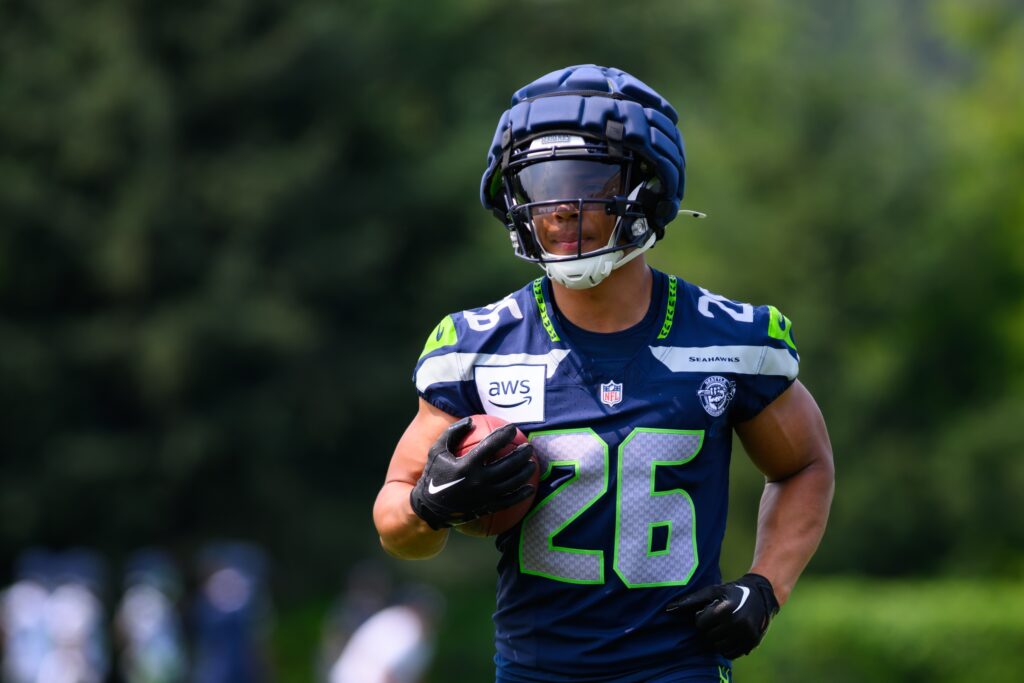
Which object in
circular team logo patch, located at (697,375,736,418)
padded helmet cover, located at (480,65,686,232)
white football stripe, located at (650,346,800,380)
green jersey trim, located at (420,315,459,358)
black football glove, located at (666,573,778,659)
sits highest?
padded helmet cover, located at (480,65,686,232)

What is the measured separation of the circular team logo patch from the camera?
4.21 metres

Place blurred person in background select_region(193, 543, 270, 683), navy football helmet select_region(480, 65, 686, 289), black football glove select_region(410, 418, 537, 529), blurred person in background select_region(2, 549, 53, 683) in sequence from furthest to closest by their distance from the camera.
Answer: blurred person in background select_region(2, 549, 53, 683) < blurred person in background select_region(193, 543, 270, 683) < navy football helmet select_region(480, 65, 686, 289) < black football glove select_region(410, 418, 537, 529)

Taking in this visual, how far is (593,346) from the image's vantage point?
4258mm

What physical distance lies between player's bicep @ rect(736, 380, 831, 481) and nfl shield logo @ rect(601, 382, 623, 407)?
0.39 meters

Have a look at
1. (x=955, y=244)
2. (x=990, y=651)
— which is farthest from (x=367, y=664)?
(x=955, y=244)

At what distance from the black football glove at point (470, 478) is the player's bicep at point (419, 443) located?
0.68 ft

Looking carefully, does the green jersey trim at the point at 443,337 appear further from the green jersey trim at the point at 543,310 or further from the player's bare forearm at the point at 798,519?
the player's bare forearm at the point at 798,519

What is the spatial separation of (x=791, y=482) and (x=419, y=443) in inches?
40.5

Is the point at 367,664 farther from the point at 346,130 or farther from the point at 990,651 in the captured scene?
the point at 346,130

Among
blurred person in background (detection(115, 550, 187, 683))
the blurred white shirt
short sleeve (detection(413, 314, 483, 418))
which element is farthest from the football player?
blurred person in background (detection(115, 550, 187, 683))

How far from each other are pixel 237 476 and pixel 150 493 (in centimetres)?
165

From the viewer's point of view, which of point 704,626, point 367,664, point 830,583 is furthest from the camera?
point 830,583

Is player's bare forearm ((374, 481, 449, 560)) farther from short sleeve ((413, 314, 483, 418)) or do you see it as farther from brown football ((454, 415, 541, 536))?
short sleeve ((413, 314, 483, 418))

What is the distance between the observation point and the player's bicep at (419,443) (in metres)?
4.32
